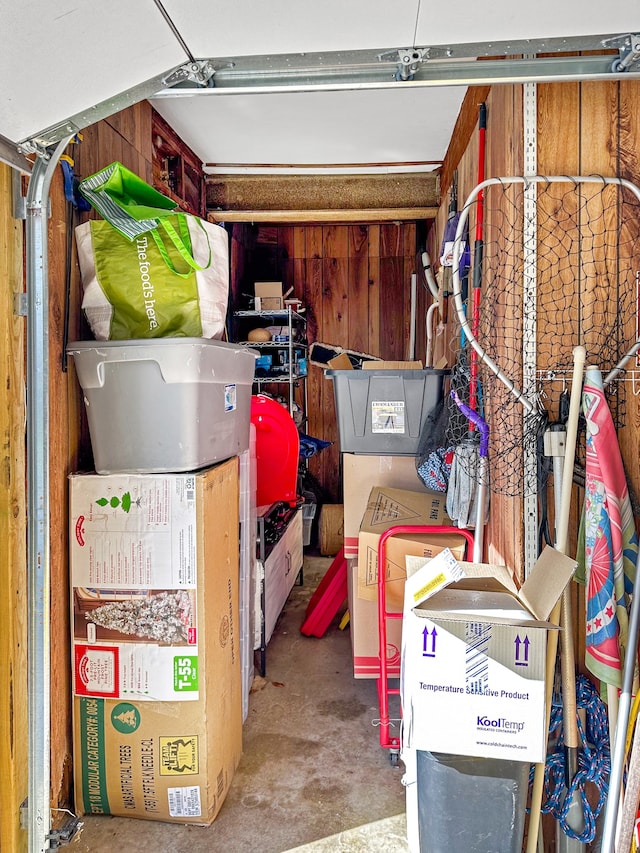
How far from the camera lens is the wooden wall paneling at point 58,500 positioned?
5.45ft

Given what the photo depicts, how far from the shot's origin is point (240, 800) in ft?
A: 6.01

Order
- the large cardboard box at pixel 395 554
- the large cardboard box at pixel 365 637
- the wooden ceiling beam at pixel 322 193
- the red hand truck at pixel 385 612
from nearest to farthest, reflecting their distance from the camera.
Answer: the red hand truck at pixel 385 612 < the large cardboard box at pixel 395 554 < the large cardboard box at pixel 365 637 < the wooden ceiling beam at pixel 322 193

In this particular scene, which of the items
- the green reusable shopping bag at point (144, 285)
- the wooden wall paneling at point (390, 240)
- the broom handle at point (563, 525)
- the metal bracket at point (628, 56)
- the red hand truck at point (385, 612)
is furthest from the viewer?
the wooden wall paneling at point (390, 240)

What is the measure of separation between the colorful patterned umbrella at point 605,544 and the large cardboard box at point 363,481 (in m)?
1.12

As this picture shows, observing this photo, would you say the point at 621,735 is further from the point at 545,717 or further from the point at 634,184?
the point at 634,184

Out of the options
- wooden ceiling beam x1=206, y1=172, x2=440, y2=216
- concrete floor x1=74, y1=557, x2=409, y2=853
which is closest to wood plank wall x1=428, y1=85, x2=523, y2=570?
wooden ceiling beam x1=206, y1=172, x2=440, y2=216

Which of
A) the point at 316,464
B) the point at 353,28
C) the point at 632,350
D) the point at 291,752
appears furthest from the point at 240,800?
the point at 316,464

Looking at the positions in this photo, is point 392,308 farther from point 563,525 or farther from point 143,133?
point 563,525

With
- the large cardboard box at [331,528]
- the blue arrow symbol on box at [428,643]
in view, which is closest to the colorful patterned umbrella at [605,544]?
the blue arrow symbol on box at [428,643]

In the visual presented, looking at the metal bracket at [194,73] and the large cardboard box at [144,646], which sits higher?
the metal bracket at [194,73]

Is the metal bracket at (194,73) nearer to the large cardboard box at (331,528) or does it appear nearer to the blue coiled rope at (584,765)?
the blue coiled rope at (584,765)

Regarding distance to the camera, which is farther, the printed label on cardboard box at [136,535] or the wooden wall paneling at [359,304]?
the wooden wall paneling at [359,304]

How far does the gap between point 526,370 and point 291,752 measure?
160cm

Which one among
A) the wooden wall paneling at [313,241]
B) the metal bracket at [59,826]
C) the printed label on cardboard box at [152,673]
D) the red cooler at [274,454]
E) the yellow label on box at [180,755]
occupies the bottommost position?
the metal bracket at [59,826]
